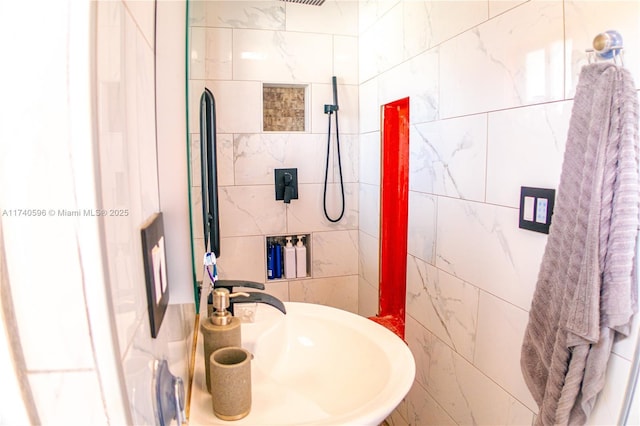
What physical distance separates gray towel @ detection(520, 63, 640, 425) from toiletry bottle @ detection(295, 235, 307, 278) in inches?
61.2

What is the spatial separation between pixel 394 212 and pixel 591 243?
1.21m

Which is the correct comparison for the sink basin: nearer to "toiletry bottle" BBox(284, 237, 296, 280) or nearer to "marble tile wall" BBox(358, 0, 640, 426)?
"marble tile wall" BBox(358, 0, 640, 426)

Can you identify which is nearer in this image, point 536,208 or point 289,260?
point 536,208

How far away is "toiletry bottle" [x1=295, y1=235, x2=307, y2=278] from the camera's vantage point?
7.79ft

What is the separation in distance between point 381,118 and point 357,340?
1.32m

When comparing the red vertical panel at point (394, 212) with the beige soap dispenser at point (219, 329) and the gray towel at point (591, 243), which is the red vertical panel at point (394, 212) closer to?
the gray towel at point (591, 243)

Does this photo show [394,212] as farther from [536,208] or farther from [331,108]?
[536,208]

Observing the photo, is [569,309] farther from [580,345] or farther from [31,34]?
[31,34]

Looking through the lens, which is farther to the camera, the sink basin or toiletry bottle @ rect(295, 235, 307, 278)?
toiletry bottle @ rect(295, 235, 307, 278)

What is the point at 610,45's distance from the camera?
85 cm

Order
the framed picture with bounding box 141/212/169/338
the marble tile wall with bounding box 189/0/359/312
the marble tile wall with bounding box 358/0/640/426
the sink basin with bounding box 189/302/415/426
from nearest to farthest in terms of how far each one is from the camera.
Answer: the framed picture with bounding box 141/212/169/338
the sink basin with bounding box 189/302/415/426
the marble tile wall with bounding box 358/0/640/426
the marble tile wall with bounding box 189/0/359/312

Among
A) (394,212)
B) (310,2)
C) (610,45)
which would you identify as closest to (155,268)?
(610,45)

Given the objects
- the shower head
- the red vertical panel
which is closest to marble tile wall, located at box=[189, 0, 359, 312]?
the shower head

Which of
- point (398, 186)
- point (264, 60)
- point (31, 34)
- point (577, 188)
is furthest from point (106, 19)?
point (264, 60)
